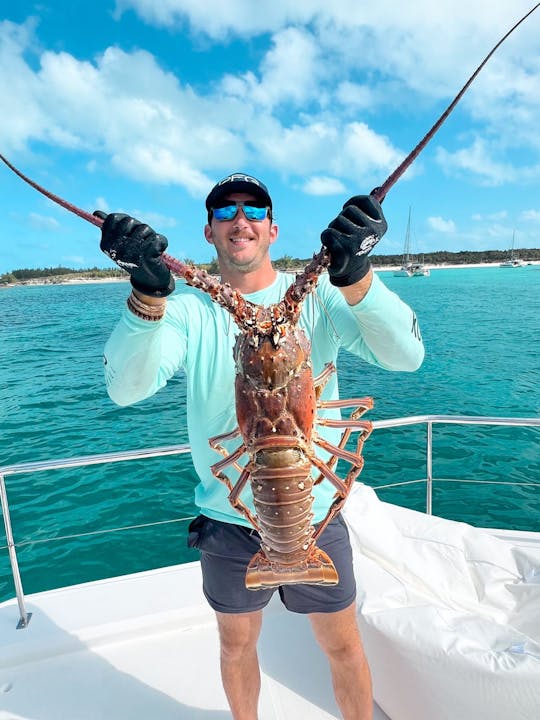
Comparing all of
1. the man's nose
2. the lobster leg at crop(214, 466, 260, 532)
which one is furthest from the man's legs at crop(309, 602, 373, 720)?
the man's nose

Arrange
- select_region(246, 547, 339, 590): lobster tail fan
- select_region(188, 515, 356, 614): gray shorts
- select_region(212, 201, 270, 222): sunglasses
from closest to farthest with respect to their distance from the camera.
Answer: select_region(246, 547, 339, 590): lobster tail fan < select_region(188, 515, 356, 614): gray shorts < select_region(212, 201, 270, 222): sunglasses

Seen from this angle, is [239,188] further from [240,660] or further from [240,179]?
[240,660]

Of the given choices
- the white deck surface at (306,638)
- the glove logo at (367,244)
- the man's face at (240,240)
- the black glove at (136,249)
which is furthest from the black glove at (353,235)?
the white deck surface at (306,638)

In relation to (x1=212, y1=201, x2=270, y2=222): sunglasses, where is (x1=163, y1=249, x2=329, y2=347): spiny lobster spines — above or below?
below

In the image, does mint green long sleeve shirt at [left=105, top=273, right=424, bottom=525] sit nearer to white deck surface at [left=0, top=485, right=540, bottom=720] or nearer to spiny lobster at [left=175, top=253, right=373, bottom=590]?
spiny lobster at [left=175, top=253, right=373, bottom=590]

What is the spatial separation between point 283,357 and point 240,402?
1.00ft

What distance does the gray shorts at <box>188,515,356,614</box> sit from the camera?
9.12ft

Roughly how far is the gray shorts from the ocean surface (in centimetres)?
157

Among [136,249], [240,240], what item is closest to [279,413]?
[136,249]

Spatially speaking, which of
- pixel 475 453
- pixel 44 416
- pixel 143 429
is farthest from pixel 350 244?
pixel 44 416

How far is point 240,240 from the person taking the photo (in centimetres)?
301

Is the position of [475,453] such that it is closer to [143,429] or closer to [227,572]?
[143,429]

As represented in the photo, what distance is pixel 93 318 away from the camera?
43625mm

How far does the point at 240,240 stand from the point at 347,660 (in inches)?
102
